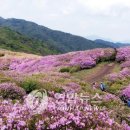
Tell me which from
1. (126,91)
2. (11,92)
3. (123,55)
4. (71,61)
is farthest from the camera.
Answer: (71,61)

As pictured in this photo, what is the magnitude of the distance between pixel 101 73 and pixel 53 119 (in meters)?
24.6

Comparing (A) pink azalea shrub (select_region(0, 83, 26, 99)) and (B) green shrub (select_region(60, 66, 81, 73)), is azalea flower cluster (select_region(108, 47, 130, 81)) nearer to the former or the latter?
(B) green shrub (select_region(60, 66, 81, 73))

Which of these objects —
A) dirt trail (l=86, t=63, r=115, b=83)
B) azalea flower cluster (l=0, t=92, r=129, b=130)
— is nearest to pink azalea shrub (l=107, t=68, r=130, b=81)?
dirt trail (l=86, t=63, r=115, b=83)

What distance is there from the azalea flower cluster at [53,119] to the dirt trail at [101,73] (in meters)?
20.1

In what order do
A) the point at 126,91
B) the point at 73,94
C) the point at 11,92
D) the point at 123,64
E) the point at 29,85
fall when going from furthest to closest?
the point at 123,64
the point at 126,91
the point at 29,85
the point at 73,94
the point at 11,92

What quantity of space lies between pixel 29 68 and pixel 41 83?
24.3m

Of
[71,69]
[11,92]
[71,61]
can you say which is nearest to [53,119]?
[11,92]

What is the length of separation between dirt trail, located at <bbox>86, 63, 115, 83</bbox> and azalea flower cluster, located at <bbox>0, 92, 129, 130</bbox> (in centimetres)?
2010

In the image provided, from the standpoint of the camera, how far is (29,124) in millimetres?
11297

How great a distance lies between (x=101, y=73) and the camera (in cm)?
3566

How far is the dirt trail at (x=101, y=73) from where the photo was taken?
33.2 meters

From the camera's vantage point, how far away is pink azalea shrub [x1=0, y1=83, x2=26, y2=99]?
17.9 m

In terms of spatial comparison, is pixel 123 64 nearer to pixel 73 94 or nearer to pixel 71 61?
pixel 71 61

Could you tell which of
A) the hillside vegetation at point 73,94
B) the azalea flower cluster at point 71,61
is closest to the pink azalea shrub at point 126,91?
the hillside vegetation at point 73,94
